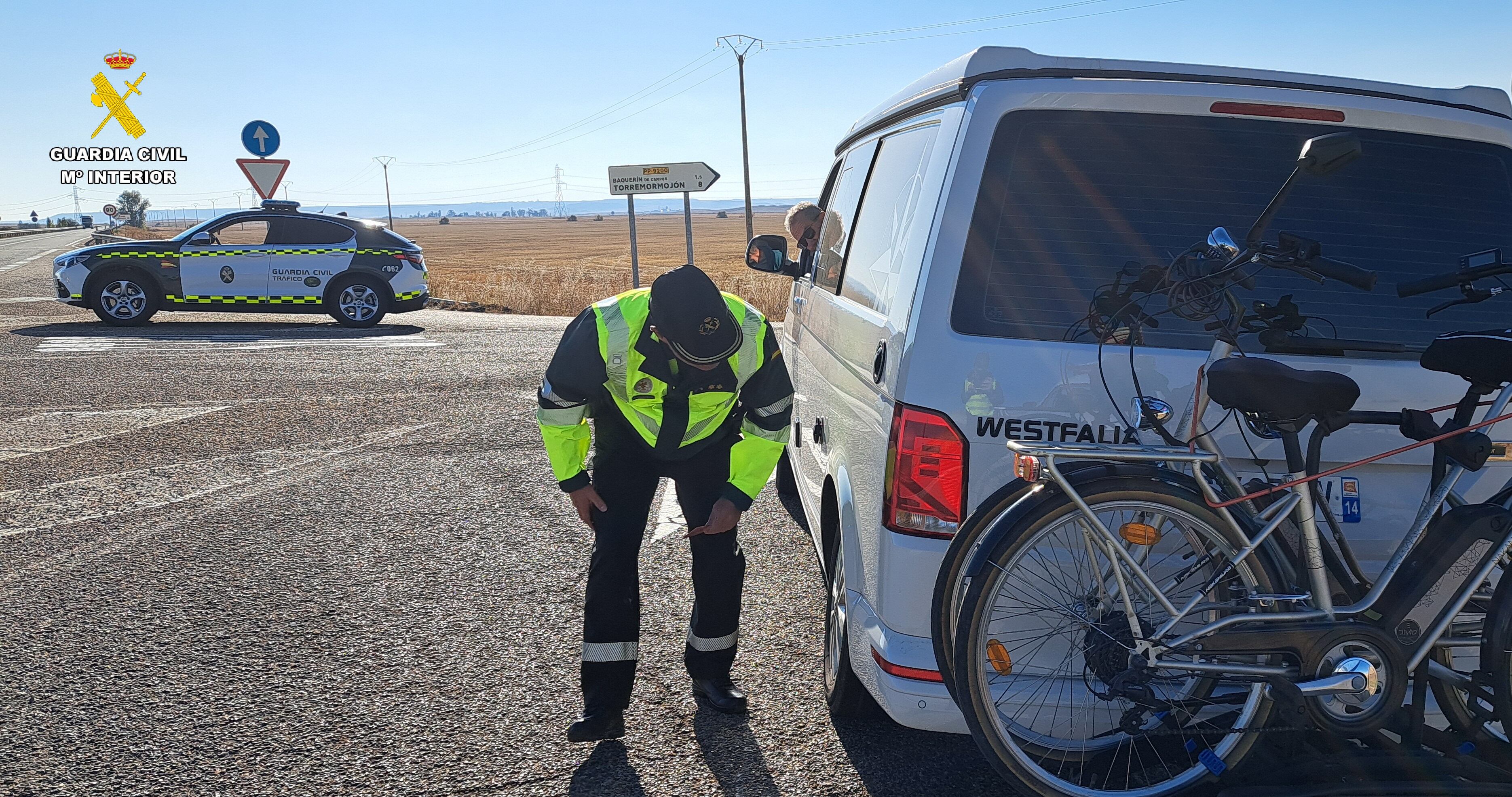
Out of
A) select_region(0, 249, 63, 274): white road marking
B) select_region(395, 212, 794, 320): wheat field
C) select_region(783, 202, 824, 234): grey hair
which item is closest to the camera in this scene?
select_region(783, 202, 824, 234): grey hair

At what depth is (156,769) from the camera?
308 cm

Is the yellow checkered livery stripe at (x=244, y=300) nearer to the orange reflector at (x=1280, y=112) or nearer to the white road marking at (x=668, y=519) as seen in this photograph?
the white road marking at (x=668, y=519)

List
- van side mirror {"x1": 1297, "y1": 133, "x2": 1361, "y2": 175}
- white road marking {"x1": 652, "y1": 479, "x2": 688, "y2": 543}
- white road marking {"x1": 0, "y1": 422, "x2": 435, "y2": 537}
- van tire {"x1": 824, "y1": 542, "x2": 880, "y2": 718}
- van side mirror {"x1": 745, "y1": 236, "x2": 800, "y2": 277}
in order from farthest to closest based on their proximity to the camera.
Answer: white road marking {"x1": 0, "y1": 422, "x2": 435, "y2": 537} → white road marking {"x1": 652, "y1": 479, "x2": 688, "y2": 543} → van side mirror {"x1": 745, "y1": 236, "x2": 800, "y2": 277} → van tire {"x1": 824, "y1": 542, "x2": 880, "y2": 718} → van side mirror {"x1": 1297, "y1": 133, "x2": 1361, "y2": 175}

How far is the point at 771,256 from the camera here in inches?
192

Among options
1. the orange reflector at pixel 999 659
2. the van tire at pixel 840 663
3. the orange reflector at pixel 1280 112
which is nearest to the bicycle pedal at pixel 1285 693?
the orange reflector at pixel 999 659

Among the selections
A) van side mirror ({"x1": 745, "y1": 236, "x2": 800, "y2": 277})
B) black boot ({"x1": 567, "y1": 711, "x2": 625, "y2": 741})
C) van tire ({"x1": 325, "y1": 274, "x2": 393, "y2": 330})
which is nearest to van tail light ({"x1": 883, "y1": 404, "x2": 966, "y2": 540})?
black boot ({"x1": 567, "y1": 711, "x2": 625, "y2": 741})

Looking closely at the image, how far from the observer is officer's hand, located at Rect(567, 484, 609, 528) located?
3324 millimetres

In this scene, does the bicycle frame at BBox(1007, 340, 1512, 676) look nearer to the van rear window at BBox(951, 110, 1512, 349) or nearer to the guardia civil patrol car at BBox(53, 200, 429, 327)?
the van rear window at BBox(951, 110, 1512, 349)

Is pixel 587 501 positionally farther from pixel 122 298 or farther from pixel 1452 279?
pixel 122 298

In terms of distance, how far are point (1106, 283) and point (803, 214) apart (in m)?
3.47

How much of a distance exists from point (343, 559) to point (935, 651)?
340 centimetres

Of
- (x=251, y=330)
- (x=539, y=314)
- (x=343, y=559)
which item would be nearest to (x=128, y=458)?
(x=343, y=559)

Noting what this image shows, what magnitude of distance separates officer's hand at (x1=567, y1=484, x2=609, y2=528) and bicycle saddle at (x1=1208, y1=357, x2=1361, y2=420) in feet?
5.92

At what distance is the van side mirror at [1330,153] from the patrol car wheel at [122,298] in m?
15.8
